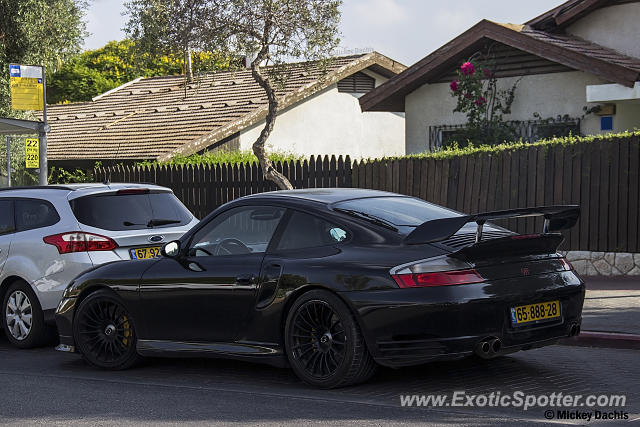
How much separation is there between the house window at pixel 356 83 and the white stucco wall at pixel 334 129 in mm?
167

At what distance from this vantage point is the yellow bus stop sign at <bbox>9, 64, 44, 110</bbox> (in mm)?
18219

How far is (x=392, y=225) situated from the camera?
25.6ft

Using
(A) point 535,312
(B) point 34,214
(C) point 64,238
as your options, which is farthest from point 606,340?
(B) point 34,214

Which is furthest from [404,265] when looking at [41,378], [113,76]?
[113,76]

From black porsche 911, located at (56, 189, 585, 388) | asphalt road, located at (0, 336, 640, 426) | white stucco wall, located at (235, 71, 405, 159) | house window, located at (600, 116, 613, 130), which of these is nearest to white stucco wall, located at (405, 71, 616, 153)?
house window, located at (600, 116, 613, 130)

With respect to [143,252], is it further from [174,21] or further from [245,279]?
[174,21]

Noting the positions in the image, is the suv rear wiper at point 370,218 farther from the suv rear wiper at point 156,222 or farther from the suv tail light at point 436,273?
the suv rear wiper at point 156,222

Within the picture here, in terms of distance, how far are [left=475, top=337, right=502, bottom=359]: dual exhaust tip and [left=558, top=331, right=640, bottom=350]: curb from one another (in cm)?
222

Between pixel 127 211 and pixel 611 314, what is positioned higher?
pixel 127 211

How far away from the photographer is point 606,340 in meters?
9.58

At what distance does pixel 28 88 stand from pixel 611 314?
1155 centimetres

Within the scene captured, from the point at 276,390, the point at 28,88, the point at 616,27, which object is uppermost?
the point at 616,27

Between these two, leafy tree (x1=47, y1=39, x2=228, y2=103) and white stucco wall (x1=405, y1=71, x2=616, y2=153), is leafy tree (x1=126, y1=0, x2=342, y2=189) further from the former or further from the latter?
leafy tree (x1=47, y1=39, x2=228, y2=103)

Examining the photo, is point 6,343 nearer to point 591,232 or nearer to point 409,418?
point 409,418
